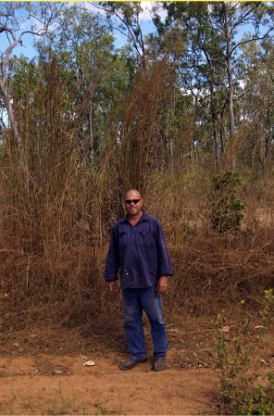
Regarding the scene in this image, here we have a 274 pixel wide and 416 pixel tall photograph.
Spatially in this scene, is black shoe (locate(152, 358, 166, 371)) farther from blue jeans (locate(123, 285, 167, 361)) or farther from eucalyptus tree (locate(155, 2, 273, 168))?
eucalyptus tree (locate(155, 2, 273, 168))

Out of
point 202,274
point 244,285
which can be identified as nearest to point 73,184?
point 202,274

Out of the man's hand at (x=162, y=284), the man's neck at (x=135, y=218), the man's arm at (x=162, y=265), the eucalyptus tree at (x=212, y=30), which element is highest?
the eucalyptus tree at (x=212, y=30)

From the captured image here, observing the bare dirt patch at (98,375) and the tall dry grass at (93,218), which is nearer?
the bare dirt patch at (98,375)

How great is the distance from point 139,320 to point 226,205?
86.7 inches

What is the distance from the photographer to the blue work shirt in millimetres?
3791

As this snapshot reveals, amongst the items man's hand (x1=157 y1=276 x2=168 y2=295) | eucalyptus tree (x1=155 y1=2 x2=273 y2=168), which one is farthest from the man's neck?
eucalyptus tree (x1=155 y1=2 x2=273 y2=168)

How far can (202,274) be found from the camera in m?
5.24

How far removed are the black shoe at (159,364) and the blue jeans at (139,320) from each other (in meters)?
0.04

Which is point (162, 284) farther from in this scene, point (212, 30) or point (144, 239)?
point (212, 30)

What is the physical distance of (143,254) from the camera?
12.5 ft

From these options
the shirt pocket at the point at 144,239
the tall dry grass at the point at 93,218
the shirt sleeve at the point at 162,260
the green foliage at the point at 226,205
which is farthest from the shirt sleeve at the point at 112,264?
the green foliage at the point at 226,205

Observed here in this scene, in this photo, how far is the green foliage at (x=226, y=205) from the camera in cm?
547

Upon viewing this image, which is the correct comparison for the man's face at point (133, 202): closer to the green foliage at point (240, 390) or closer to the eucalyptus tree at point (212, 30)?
the green foliage at point (240, 390)

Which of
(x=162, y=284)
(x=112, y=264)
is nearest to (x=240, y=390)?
(x=162, y=284)
